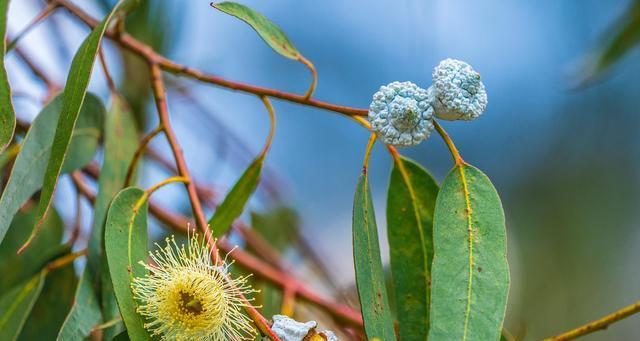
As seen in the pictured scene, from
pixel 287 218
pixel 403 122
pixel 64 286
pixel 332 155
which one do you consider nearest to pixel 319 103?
pixel 403 122

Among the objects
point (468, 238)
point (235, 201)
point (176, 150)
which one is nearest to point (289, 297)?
point (235, 201)

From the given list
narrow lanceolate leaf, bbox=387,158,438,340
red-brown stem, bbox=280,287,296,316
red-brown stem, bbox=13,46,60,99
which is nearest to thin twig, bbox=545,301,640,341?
narrow lanceolate leaf, bbox=387,158,438,340

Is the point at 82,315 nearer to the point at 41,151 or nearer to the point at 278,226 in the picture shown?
the point at 41,151

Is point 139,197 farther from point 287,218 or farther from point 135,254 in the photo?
point 287,218

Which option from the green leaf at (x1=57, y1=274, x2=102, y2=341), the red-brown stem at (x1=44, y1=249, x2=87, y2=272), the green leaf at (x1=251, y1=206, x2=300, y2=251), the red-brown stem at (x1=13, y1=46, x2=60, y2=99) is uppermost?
the red-brown stem at (x1=13, y1=46, x2=60, y2=99)

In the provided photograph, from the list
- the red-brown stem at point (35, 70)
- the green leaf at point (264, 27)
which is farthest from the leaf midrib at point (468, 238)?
the red-brown stem at point (35, 70)

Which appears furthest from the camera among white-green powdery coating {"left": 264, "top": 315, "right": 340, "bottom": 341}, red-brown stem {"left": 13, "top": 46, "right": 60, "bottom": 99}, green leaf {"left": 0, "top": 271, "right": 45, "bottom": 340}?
red-brown stem {"left": 13, "top": 46, "right": 60, "bottom": 99}

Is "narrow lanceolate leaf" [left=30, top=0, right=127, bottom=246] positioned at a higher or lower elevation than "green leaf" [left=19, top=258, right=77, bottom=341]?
higher

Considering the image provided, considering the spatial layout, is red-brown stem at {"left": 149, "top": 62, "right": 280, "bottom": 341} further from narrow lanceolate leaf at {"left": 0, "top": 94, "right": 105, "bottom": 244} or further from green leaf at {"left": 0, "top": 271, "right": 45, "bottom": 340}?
green leaf at {"left": 0, "top": 271, "right": 45, "bottom": 340}
